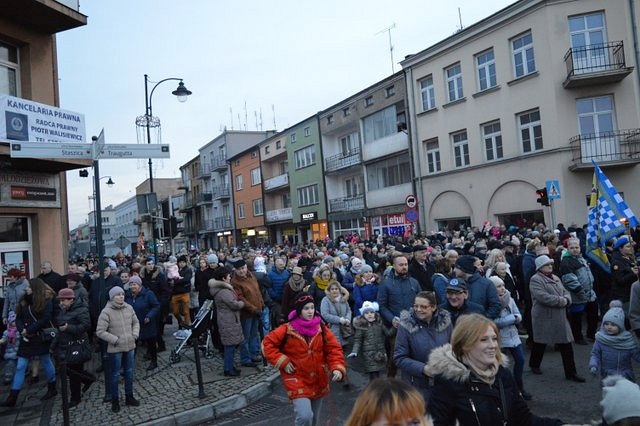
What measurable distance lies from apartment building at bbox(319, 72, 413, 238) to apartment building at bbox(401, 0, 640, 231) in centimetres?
335

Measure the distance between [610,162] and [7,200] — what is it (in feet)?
66.7

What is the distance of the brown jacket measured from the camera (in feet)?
28.2

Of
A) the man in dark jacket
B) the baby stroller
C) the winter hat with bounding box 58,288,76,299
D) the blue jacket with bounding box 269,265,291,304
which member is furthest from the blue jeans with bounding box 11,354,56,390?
the blue jacket with bounding box 269,265,291,304

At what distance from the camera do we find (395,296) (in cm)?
661

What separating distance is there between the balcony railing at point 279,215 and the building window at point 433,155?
18.6 meters

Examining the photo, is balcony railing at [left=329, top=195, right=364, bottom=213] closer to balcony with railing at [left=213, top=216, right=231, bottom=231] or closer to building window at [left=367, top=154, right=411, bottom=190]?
building window at [left=367, top=154, right=411, bottom=190]

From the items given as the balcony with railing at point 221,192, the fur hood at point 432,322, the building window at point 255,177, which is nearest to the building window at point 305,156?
the building window at point 255,177

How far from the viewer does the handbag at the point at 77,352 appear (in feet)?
23.4

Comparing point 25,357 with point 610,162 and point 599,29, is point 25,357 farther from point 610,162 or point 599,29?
point 599,29

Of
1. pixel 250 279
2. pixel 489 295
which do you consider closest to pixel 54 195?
pixel 250 279

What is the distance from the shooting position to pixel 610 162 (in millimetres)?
19000

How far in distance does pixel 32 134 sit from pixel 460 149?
1963cm

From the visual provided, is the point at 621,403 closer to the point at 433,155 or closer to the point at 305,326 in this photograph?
the point at 305,326

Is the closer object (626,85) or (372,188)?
(626,85)
